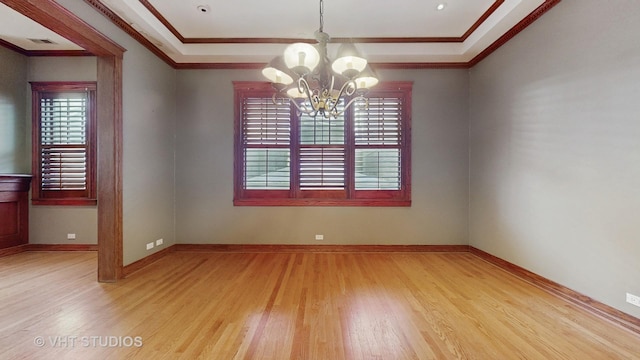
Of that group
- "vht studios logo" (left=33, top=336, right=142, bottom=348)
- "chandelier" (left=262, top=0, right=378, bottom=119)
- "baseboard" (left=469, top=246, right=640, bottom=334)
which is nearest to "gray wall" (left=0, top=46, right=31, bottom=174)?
"vht studios logo" (left=33, top=336, right=142, bottom=348)

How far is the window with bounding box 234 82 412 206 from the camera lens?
4.48 metres

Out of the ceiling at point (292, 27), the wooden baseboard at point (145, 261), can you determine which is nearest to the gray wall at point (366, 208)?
the wooden baseboard at point (145, 261)

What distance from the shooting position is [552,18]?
2887 millimetres

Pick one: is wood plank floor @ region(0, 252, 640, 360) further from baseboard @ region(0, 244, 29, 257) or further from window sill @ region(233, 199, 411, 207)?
window sill @ region(233, 199, 411, 207)

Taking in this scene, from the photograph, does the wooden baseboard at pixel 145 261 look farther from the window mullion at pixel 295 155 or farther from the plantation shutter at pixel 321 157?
the plantation shutter at pixel 321 157

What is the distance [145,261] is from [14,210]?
105 inches

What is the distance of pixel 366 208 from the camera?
449 centimetres

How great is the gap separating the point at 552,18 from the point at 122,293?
5582 millimetres

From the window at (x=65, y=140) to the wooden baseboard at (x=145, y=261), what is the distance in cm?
154

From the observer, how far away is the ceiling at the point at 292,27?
10.4 feet

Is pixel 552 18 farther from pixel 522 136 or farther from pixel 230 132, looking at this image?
pixel 230 132

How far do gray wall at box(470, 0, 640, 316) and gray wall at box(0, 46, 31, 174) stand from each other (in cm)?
752

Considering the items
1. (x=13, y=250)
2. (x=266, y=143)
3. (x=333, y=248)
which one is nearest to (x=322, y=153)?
(x=266, y=143)

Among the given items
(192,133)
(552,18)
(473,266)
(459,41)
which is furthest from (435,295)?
(192,133)
